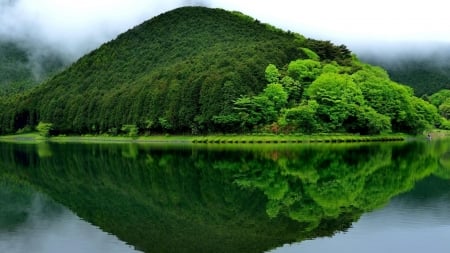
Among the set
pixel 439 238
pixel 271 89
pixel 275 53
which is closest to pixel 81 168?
pixel 439 238

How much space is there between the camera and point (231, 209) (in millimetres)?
26969

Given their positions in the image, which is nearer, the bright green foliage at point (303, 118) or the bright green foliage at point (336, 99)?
the bright green foliage at point (303, 118)

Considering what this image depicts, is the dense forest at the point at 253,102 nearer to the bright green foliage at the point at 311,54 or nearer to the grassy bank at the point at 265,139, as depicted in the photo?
the bright green foliage at the point at 311,54

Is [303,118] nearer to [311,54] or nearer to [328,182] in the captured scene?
[311,54]

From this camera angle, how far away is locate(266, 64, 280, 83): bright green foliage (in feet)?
366

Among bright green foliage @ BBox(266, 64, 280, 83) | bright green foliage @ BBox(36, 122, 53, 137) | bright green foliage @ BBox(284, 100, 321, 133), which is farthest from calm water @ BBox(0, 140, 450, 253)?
bright green foliage @ BBox(36, 122, 53, 137)

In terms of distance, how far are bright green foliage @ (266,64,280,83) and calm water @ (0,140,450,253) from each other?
65.7 metres

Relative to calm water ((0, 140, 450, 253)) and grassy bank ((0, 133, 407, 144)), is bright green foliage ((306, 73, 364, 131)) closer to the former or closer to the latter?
grassy bank ((0, 133, 407, 144))

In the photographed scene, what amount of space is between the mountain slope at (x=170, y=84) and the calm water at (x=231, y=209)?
61.0m

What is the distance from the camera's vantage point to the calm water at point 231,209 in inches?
811

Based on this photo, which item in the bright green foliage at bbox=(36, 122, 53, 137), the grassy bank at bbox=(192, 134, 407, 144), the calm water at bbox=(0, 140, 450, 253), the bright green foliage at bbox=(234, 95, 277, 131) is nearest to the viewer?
the calm water at bbox=(0, 140, 450, 253)

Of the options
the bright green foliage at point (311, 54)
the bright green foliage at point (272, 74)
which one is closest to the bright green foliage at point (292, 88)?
the bright green foliage at point (272, 74)

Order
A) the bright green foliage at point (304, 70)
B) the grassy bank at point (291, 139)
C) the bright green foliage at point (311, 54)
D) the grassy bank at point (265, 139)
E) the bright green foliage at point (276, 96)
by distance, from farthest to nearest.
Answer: the bright green foliage at point (311, 54) < the bright green foliage at point (304, 70) < the bright green foliage at point (276, 96) < the grassy bank at point (265, 139) < the grassy bank at point (291, 139)

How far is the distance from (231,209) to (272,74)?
86741mm
